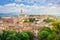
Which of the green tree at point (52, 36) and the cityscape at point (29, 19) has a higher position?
the cityscape at point (29, 19)

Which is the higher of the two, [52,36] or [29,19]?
[29,19]

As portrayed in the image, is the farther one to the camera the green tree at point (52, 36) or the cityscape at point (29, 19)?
the cityscape at point (29, 19)

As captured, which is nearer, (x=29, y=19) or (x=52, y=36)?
(x=52, y=36)

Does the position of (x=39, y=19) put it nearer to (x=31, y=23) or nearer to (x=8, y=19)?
(x=31, y=23)

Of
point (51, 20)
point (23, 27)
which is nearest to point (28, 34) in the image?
point (23, 27)

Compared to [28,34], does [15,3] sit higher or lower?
higher

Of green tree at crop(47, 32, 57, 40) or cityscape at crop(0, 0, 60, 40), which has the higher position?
cityscape at crop(0, 0, 60, 40)

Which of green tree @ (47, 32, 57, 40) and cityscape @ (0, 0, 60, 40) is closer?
green tree @ (47, 32, 57, 40)
